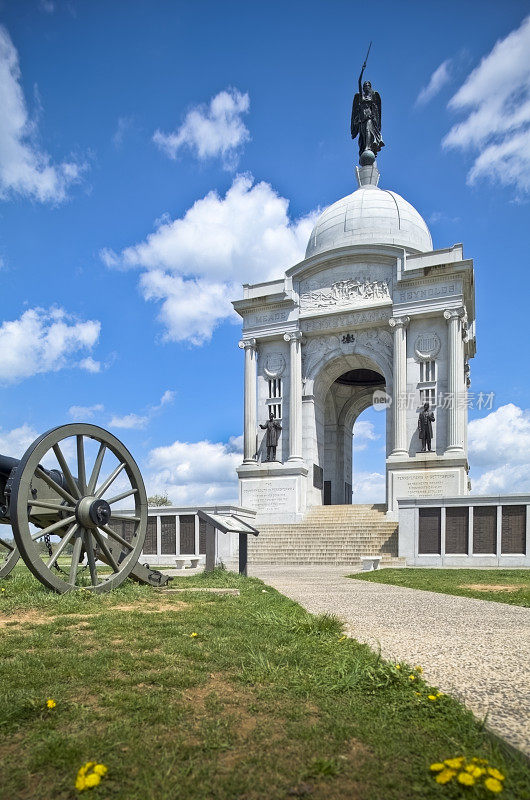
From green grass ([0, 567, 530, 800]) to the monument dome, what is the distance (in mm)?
29890

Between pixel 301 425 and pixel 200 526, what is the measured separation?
29.3 ft

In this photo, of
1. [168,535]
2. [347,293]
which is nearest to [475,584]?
[168,535]

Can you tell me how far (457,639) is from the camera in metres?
6.37

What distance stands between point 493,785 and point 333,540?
2251cm

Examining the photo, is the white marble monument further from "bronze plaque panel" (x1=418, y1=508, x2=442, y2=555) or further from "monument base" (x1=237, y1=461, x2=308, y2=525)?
"bronze plaque panel" (x1=418, y1=508, x2=442, y2=555)

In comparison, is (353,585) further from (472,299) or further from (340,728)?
(472,299)

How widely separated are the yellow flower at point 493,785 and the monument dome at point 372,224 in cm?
3194

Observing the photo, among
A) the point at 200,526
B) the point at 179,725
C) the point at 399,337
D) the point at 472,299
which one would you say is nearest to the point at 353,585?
the point at 179,725

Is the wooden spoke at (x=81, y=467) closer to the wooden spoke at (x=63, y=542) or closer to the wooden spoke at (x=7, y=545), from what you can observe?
the wooden spoke at (x=63, y=542)

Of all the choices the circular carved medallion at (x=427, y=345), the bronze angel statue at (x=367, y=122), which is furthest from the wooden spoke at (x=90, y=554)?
the bronze angel statue at (x=367, y=122)

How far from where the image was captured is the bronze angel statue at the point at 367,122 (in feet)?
130

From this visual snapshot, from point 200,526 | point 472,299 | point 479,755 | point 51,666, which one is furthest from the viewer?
point 472,299

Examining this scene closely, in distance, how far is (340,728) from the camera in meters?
3.60

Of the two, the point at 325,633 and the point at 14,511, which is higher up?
the point at 14,511
